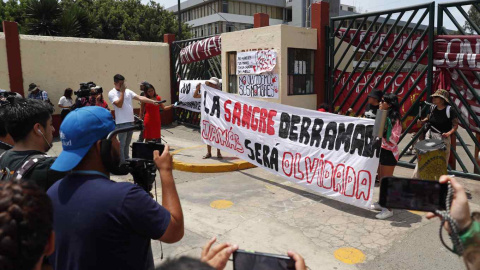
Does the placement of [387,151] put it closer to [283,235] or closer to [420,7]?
[283,235]

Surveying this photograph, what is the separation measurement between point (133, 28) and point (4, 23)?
2224 cm

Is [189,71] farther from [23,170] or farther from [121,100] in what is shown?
[23,170]

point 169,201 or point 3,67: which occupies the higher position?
point 3,67

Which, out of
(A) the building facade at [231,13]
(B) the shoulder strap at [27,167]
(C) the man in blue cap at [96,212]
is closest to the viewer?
(C) the man in blue cap at [96,212]

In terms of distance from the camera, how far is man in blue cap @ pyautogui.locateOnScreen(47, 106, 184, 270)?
1.69m

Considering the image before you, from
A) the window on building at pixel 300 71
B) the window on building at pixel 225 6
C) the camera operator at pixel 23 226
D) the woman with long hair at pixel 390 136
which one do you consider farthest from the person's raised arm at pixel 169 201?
the window on building at pixel 225 6

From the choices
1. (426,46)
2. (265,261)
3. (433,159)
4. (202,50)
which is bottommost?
(433,159)

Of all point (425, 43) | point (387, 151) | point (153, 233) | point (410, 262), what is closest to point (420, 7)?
point (425, 43)

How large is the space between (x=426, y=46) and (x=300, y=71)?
10.4ft

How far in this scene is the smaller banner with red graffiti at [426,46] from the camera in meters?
6.70

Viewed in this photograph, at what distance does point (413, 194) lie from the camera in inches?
63.2

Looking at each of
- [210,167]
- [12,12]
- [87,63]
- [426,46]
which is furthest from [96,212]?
[12,12]

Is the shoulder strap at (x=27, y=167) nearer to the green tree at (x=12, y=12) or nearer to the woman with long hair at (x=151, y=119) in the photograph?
the woman with long hair at (x=151, y=119)

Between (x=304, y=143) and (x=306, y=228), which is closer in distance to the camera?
(x=306, y=228)
